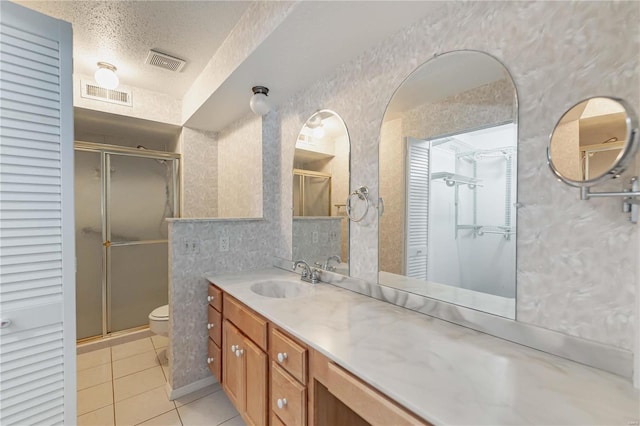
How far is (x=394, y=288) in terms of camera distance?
1.43 meters

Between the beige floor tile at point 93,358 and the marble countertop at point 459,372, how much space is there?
2.27 metres

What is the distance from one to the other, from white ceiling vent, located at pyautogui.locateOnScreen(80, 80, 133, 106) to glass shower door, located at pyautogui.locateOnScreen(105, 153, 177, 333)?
56 centimetres

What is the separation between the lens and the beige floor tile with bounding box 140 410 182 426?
174 centimetres

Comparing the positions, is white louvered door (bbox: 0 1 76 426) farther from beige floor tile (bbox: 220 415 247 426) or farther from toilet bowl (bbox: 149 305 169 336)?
toilet bowl (bbox: 149 305 169 336)

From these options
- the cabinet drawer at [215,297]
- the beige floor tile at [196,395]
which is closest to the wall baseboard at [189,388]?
the beige floor tile at [196,395]

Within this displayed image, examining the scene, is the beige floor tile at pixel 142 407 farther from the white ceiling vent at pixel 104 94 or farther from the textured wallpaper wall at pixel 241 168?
the white ceiling vent at pixel 104 94

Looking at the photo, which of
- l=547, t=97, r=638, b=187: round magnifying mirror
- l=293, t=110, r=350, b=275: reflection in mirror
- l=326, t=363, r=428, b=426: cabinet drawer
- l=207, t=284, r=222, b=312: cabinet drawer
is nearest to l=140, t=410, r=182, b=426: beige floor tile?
l=207, t=284, r=222, b=312: cabinet drawer

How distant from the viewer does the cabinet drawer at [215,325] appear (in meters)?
1.90

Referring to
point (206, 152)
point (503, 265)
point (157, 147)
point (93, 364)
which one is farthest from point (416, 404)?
point (157, 147)

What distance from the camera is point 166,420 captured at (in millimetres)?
1767

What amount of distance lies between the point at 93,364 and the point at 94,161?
192cm

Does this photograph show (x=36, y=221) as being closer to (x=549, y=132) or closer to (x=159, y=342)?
(x=549, y=132)

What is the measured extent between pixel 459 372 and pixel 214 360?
1.76m

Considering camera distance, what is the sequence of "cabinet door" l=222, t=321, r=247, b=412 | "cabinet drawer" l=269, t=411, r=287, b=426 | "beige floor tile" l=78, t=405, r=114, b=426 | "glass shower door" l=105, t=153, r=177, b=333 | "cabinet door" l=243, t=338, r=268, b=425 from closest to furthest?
"cabinet drawer" l=269, t=411, r=287, b=426
"cabinet door" l=243, t=338, r=268, b=425
"cabinet door" l=222, t=321, r=247, b=412
"beige floor tile" l=78, t=405, r=114, b=426
"glass shower door" l=105, t=153, r=177, b=333
